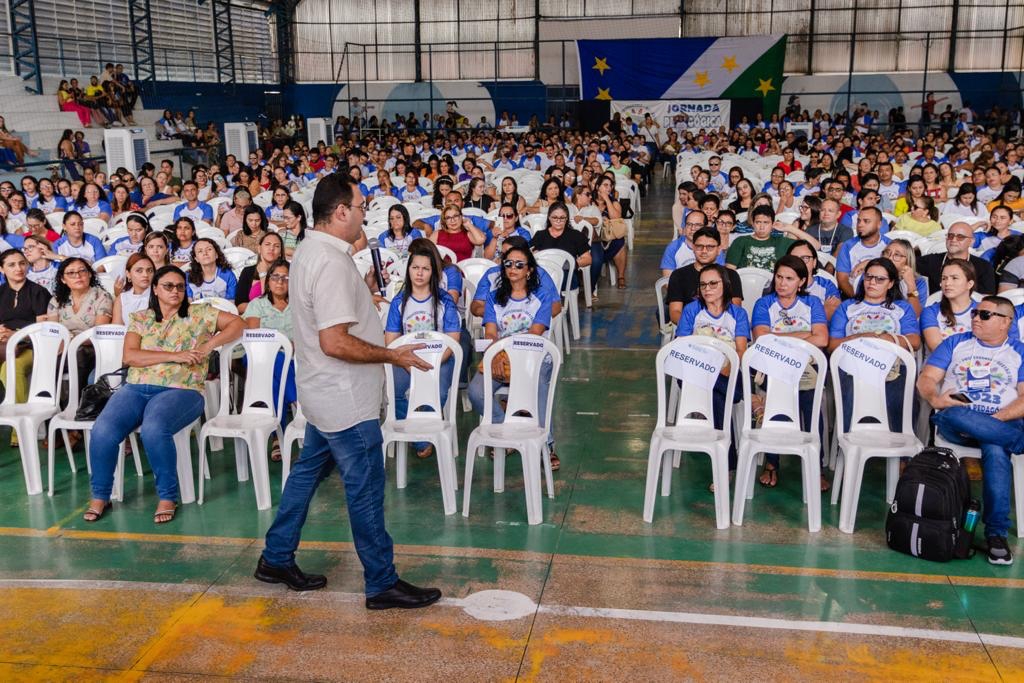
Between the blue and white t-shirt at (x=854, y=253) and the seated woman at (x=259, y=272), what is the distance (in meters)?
3.66

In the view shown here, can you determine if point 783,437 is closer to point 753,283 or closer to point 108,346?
point 753,283

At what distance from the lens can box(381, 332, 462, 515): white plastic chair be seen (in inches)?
189

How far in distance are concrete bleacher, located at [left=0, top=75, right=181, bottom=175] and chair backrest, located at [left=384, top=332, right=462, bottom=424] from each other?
14.4 metres

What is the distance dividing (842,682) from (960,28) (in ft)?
92.1

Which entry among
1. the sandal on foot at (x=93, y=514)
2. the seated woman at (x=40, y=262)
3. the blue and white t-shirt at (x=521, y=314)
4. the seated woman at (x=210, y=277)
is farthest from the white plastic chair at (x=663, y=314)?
the seated woman at (x=40, y=262)

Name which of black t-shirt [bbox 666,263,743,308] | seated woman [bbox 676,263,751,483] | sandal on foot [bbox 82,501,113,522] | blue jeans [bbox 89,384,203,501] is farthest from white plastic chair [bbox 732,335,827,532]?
sandal on foot [bbox 82,501,113,522]

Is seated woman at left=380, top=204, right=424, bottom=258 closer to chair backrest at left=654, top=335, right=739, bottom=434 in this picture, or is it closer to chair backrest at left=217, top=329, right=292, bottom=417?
chair backrest at left=217, top=329, right=292, bottom=417

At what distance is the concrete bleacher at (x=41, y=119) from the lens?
1817 centimetres

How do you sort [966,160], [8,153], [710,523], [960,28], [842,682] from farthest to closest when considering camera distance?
[960,28]
[8,153]
[966,160]
[710,523]
[842,682]

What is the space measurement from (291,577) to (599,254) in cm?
613

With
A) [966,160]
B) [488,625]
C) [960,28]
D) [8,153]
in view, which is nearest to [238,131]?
[8,153]

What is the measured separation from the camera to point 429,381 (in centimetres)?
514

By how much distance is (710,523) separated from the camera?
4.69 meters

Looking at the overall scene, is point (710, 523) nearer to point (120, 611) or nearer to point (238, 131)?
point (120, 611)
